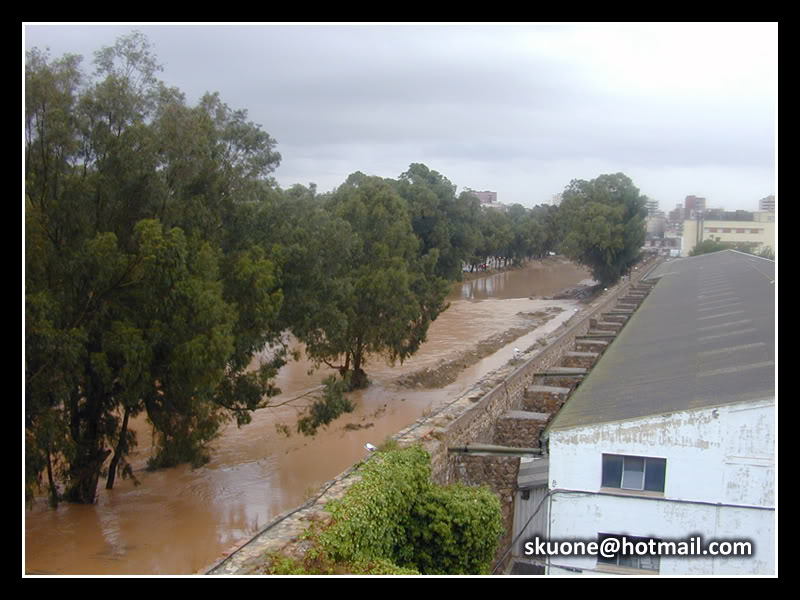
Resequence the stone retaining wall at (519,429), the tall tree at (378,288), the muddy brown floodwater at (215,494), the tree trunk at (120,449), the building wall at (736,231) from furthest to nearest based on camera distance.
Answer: the building wall at (736,231) → the tall tree at (378,288) → the tree trunk at (120,449) → the stone retaining wall at (519,429) → the muddy brown floodwater at (215,494)

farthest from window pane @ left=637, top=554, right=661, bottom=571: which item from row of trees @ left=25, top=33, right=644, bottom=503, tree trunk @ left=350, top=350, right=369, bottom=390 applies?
tree trunk @ left=350, top=350, right=369, bottom=390

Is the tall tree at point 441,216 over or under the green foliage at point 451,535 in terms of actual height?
over

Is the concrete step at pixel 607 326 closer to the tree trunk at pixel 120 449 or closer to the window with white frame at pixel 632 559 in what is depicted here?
the window with white frame at pixel 632 559

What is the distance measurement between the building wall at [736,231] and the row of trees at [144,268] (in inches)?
2213

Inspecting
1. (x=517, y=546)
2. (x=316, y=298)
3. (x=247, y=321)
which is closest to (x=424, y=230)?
(x=316, y=298)

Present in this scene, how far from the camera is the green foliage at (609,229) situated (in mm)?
41938

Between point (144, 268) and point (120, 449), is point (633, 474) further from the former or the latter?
point (120, 449)

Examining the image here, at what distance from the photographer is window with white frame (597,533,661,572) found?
7.41 m

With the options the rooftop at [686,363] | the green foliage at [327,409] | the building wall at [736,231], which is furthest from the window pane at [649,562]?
the building wall at [736,231]

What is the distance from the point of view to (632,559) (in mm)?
7461

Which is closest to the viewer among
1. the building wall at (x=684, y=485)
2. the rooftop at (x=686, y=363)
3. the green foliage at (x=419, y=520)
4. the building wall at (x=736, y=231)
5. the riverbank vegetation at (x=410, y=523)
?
the riverbank vegetation at (x=410, y=523)

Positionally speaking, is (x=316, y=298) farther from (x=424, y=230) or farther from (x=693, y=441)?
(x=424, y=230)

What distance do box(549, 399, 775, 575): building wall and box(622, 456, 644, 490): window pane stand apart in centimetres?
10

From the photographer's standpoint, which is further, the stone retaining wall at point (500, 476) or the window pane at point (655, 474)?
the stone retaining wall at point (500, 476)
